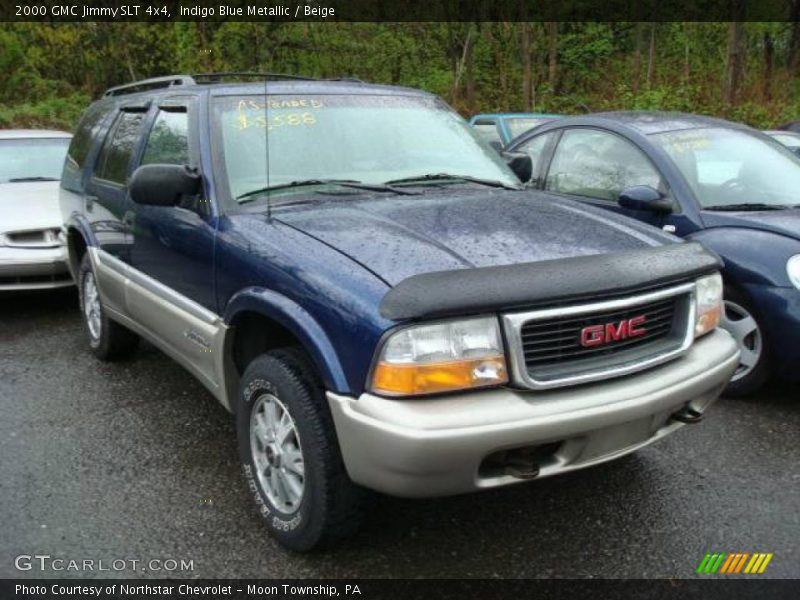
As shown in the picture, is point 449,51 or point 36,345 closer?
point 36,345

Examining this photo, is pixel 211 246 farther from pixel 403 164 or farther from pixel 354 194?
pixel 403 164

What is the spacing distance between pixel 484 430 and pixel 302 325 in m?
0.74

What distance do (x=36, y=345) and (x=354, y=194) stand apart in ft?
11.1

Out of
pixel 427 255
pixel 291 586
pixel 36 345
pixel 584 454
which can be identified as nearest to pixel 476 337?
pixel 427 255

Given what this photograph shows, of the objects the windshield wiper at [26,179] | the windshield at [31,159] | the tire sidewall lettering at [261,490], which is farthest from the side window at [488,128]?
the tire sidewall lettering at [261,490]

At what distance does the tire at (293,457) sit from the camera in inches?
101

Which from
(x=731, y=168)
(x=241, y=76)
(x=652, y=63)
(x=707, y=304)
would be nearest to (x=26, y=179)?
(x=241, y=76)

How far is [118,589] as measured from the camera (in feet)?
8.71

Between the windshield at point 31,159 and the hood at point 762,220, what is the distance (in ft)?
21.0

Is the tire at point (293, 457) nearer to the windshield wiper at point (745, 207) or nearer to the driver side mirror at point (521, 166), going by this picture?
the driver side mirror at point (521, 166)

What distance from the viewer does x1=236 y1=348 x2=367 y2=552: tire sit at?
256 cm

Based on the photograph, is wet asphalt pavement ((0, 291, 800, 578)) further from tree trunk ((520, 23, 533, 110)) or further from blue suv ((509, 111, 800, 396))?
tree trunk ((520, 23, 533, 110))

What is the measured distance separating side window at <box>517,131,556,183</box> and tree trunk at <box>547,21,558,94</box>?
19168 mm

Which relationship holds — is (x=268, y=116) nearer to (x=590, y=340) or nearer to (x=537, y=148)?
(x=590, y=340)
